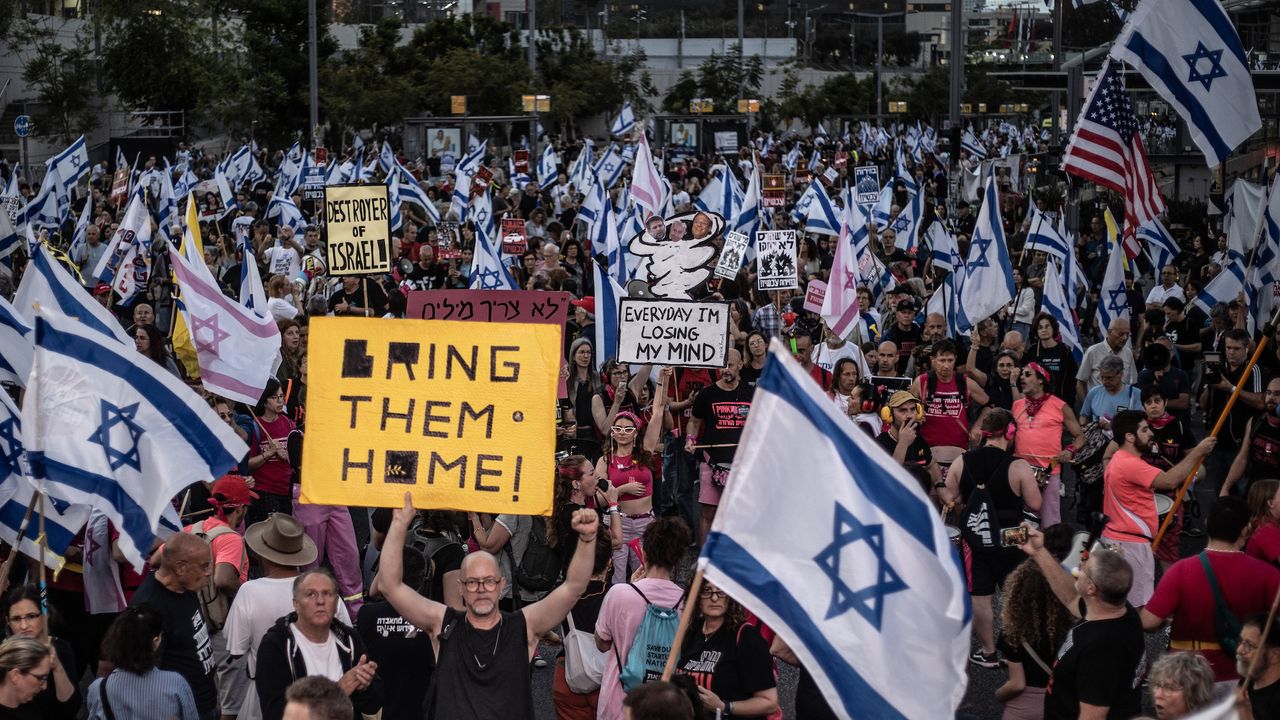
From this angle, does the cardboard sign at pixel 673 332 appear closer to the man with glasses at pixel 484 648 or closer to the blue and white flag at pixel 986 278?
the blue and white flag at pixel 986 278

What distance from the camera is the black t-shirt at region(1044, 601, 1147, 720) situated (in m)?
6.02

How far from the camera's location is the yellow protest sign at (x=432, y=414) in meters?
6.01

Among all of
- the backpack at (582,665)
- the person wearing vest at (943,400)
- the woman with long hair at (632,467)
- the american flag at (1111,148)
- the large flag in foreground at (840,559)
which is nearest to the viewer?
the large flag in foreground at (840,559)

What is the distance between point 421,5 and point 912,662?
8630cm

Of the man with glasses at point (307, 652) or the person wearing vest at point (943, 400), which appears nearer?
the man with glasses at point (307, 652)

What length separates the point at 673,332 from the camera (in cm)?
1090

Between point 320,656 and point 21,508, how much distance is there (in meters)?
2.02

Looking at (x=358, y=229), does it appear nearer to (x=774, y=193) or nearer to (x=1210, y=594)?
(x=774, y=193)

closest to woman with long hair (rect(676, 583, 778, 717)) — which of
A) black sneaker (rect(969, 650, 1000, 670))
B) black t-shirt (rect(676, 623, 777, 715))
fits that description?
black t-shirt (rect(676, 623, 777, 715))

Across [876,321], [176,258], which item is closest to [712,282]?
[876,321]

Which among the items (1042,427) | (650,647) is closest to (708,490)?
(1042,427)

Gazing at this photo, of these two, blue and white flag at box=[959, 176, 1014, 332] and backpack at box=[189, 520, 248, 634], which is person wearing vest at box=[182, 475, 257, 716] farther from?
blue and white flag at box=[959, 176, 1014, 332]

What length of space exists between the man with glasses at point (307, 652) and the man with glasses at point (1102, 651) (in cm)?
272

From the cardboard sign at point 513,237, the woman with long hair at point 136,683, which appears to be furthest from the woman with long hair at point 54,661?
the cardboard sign at point 513,237
